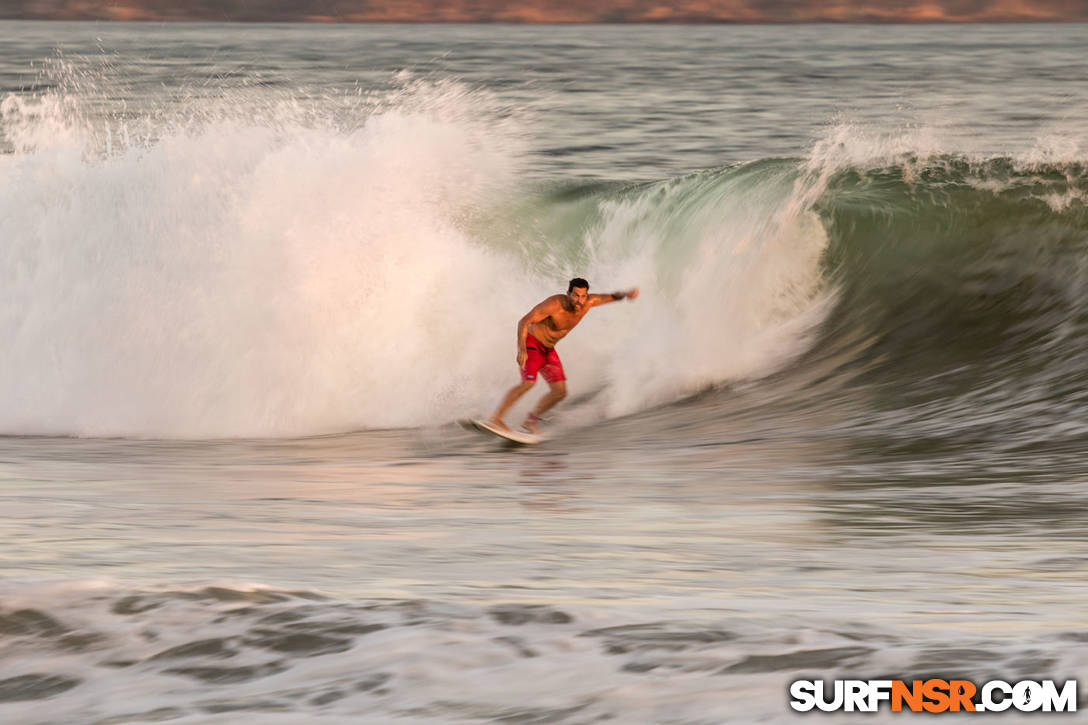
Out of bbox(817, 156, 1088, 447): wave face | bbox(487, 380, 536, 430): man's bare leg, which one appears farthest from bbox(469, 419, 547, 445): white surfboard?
bbox(817, 156, 1088, 447): wave face

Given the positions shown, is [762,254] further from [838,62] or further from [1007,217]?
[838,62]

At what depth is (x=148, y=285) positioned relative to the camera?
12945 mm

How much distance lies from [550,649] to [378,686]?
50 cm

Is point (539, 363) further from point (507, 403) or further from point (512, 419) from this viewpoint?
point (512, 419)

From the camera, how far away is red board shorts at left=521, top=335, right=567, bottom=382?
1009 centimetres

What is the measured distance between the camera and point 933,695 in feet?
12.6

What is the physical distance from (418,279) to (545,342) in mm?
3343

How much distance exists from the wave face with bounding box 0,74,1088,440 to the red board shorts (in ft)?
3.62

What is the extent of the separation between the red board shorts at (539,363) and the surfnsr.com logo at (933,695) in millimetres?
6239

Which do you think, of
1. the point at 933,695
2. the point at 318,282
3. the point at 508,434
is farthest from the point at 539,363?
the point at 933,695

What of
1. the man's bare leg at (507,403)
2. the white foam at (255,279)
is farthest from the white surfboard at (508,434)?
the white foam at (255,279)

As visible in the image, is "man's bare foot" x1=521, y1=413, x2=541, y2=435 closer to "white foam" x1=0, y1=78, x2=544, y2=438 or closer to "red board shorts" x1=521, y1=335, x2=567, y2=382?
"red board shorts" x1=521, y1=335, x2=567, y2=382

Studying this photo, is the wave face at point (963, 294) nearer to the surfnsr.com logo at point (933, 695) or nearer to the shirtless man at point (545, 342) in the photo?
the shirtless man at point (545, 342)

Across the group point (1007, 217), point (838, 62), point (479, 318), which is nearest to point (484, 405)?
point (479, 318)
